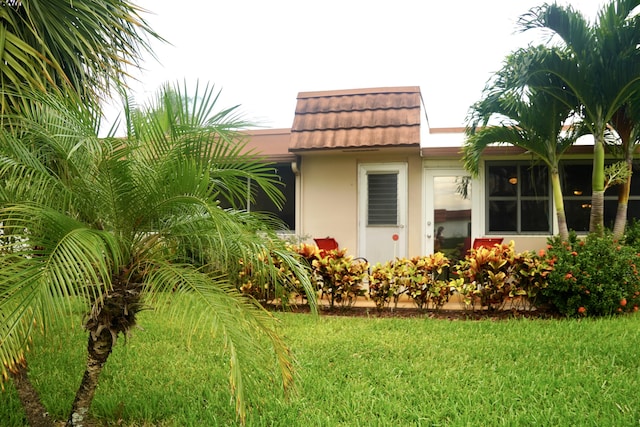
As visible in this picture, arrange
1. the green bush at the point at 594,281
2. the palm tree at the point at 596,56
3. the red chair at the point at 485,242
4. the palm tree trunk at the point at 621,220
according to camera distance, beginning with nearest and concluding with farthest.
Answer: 1. the green bush at the point at 594,281
2. the palm tree at the point at 596,56
3. the palm tree trunk at the point at 621,220
4. the red chair at the point at 485,242

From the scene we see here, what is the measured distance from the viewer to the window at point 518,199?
975 centimetres

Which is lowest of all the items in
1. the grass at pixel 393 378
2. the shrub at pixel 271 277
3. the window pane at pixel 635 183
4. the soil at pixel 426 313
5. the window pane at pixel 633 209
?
the grass at pixel 393 378

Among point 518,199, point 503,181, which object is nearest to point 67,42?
point 503,181

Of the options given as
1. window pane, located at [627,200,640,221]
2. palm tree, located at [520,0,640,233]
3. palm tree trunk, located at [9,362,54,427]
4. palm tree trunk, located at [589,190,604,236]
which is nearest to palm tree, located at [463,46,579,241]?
palm tree, located at [520,0,640,233]

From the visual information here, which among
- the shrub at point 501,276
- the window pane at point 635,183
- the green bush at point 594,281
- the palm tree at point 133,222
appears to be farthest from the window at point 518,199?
the palm tree at point 133,222

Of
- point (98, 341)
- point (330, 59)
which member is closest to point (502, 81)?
point (98, 341)

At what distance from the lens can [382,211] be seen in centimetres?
1013

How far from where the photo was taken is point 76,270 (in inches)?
96.3

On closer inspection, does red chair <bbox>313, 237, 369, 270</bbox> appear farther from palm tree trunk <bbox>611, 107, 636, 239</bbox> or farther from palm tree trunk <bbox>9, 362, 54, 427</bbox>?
palm tree trunk <bbox>9, 362, 54, 427</bbox>

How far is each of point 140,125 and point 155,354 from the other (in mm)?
3227

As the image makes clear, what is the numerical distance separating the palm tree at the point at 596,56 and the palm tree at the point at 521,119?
267 millimetres

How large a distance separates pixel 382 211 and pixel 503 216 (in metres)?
2.36

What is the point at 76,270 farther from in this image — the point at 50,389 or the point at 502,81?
the point at 502,81

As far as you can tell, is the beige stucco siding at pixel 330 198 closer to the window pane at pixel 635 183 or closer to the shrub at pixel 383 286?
the shrub at pixel 383 286
